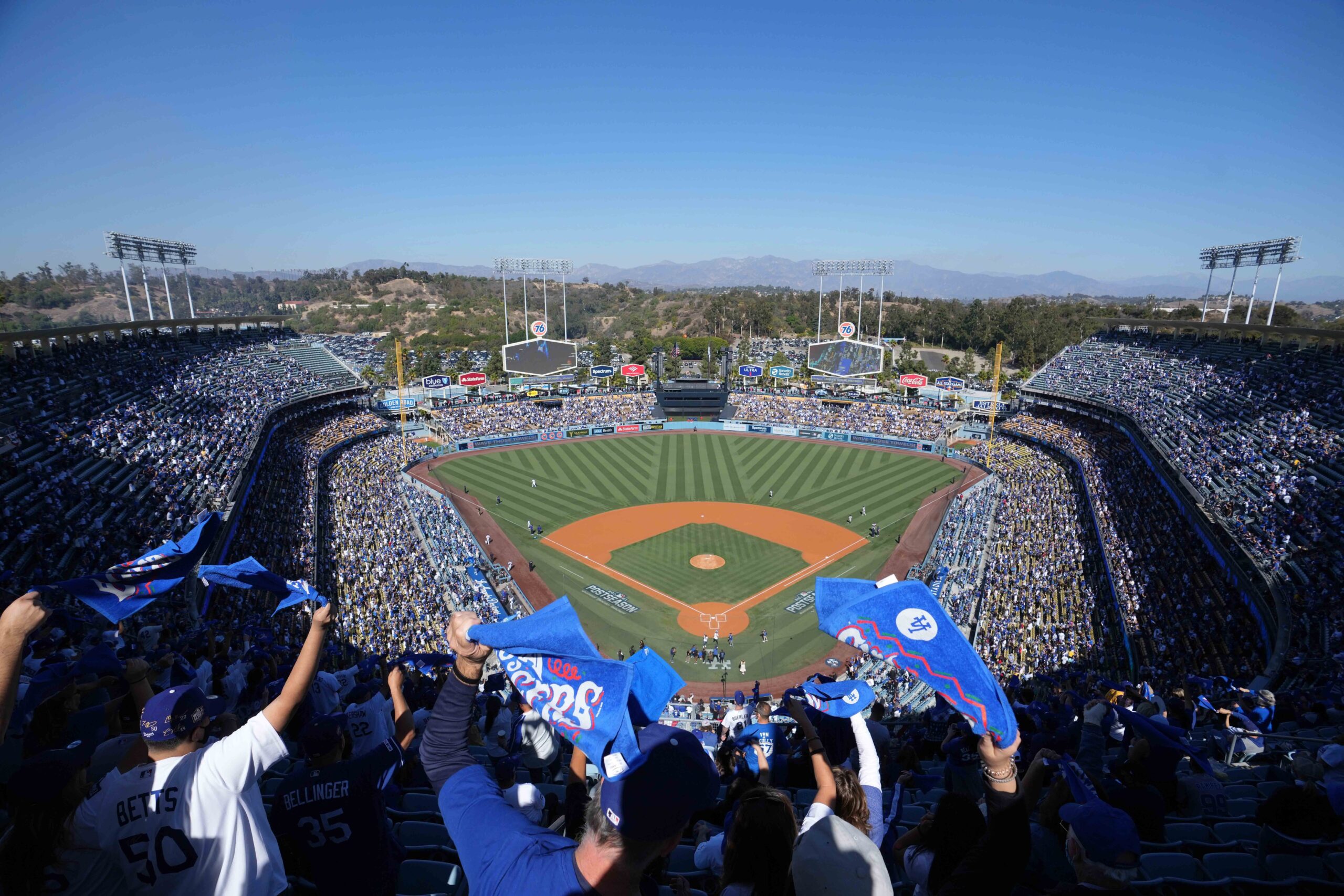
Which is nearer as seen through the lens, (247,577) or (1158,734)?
(1158,734)

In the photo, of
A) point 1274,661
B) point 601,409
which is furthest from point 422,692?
point 601,409

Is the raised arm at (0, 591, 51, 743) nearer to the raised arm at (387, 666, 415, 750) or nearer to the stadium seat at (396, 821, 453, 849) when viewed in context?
the raised arm at (387, 666, 415, 750)

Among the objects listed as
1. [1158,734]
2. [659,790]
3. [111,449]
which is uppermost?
[659,790]

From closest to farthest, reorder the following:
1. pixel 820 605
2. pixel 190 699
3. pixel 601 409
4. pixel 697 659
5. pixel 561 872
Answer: pixel 561 872 < pixel 190 699 < pixel 820 605 < pixel 697 659 < pixel 601 409

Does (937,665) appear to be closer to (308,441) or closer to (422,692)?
(422,692)

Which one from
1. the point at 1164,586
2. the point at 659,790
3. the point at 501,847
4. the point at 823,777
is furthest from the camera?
the point at 1164,586

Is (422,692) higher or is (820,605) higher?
(820,605)

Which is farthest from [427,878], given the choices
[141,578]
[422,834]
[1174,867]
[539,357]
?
[539,357]

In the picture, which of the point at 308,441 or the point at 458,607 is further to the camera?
the point at 308,441

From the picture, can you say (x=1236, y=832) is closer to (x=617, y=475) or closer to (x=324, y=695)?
(x=324, y=695)
